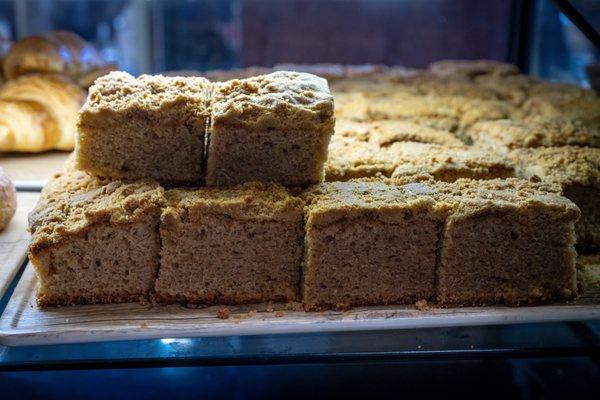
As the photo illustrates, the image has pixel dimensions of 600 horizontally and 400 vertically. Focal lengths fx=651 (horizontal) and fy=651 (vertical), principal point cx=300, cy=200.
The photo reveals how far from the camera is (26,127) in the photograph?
3404mm

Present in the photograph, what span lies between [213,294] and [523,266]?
3.28 ft

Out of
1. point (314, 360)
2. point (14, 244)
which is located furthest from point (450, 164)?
point (14, 244)

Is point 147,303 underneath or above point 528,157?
underneath

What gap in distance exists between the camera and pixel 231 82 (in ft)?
7.33

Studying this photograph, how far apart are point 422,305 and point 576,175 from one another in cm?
85

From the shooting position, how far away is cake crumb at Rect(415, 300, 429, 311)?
2047 millimetres

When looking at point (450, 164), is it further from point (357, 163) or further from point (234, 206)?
point (234, 206)

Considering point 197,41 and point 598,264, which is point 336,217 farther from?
point 197,41

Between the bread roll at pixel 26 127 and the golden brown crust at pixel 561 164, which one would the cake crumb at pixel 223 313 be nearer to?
the golden brown crust at pixel 561 164

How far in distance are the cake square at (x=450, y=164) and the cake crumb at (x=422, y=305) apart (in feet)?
1.61

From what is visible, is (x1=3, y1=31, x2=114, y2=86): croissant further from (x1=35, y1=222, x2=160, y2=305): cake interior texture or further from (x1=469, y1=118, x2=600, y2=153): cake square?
(x1=469, y1=118, x2=600, y2=153): cake square

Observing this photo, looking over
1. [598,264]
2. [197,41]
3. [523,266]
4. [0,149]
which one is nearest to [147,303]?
[523,266]

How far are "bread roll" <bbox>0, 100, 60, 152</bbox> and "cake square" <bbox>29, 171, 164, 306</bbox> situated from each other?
57.8 inches

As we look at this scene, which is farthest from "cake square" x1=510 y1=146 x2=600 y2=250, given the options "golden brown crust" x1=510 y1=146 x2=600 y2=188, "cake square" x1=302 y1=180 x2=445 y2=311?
"cake square" x1=302 y1=180 x2=445 y2=311
